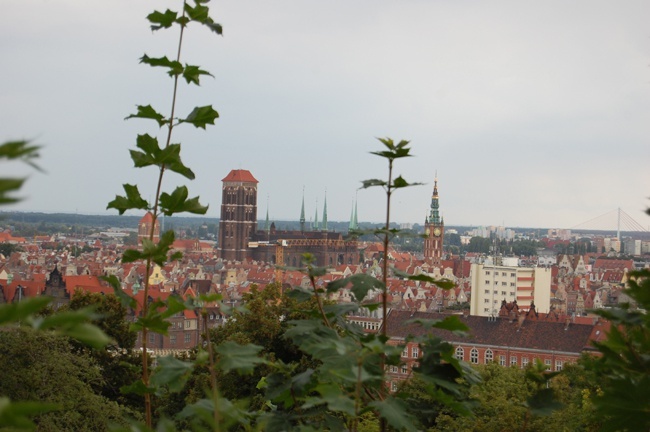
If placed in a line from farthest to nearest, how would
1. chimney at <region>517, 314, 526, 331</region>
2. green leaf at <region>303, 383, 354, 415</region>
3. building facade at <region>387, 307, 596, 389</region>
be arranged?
1. chimney at <region>517, 314, 526, 331</region>
2. building facade at <region>387, 307, 596, 389</region>
3. green leaf at <region>303, 383, 354, 415</region>

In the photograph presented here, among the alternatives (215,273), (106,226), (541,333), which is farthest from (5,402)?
(106,226)

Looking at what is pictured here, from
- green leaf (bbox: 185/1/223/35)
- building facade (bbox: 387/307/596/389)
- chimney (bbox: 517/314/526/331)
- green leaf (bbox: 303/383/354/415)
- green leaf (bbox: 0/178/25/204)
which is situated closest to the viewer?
green leaf (bbox: 0/178/25/204)

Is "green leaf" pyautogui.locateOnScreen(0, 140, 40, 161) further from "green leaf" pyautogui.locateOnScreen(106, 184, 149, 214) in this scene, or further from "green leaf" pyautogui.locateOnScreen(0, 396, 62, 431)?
"green leaf" pyautogui.locateOnScreen(106, 184, 149, 214)

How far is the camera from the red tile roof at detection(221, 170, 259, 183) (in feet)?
284

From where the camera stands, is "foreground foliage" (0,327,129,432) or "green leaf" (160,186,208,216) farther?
"foreground foliage" (0,327,129,432)

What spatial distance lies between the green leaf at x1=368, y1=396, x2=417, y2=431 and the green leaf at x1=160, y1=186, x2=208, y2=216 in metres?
0.52

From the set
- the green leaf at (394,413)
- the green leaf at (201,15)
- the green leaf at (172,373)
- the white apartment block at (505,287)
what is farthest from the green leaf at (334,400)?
the white apartment block at (505,287)

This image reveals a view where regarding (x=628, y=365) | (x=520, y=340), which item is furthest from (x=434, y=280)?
(x=520, y=340)

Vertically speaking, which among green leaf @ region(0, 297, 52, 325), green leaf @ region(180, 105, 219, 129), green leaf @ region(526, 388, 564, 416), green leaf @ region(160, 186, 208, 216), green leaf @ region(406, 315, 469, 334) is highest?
green leaf @ region(180, 105, 219, 129)

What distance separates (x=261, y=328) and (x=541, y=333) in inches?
975

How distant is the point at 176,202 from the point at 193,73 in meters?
0.26

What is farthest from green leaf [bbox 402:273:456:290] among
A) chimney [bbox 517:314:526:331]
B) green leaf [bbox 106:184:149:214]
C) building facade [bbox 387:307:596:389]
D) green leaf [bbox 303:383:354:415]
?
chimney [bbox 517:314:526:331]

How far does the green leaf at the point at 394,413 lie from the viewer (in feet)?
4.65

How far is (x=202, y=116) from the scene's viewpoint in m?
1.79
